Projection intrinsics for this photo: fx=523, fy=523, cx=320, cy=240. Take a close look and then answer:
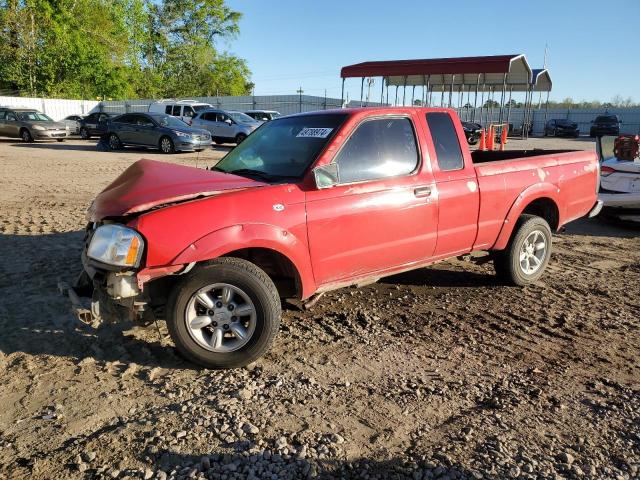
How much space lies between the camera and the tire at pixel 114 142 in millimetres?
21188

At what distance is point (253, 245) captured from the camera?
11.9 ft

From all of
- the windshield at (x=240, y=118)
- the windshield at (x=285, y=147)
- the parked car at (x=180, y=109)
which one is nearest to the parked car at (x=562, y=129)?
the windshield at (x=240, y=118)

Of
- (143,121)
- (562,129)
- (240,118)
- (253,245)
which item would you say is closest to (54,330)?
(253,245)

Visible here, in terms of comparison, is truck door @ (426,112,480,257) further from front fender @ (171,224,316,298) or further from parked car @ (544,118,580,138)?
parked car @ (544,118,580,138)

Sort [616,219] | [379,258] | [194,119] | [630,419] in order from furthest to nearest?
1. [194,119]
2. [616,219]
3. [379,258]
4. [630,419]

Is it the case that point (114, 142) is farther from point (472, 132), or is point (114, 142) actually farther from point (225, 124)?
point (472, 132)

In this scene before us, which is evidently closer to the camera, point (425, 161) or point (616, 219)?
point (425, 161)

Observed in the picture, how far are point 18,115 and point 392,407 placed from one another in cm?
2803

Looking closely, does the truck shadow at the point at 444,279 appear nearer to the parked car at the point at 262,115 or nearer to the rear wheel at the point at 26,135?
the parked car at the point at 262,115

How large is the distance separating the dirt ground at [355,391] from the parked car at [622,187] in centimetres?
328

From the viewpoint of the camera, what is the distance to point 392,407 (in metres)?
3.22

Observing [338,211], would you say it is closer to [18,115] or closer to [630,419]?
[630,419]

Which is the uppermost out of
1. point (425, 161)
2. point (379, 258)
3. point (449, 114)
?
point (449, 114)

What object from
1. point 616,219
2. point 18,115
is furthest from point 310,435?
point 18,115
